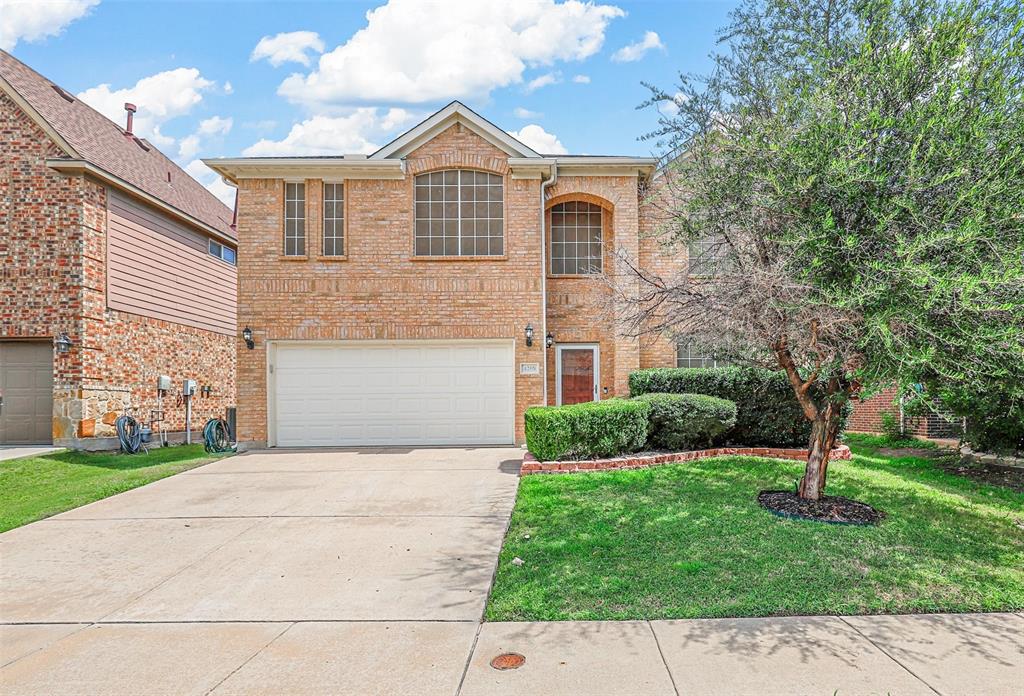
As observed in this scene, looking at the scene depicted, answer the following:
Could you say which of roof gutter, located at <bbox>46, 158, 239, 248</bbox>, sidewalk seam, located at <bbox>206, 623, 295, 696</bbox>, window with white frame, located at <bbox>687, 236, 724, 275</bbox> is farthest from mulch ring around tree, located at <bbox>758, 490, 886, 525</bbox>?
roof gutter, located at <bbox>46, 158, 239, 248</bbox>

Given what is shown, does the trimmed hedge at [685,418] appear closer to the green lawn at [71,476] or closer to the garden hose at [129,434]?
the green lawn at [71,476]

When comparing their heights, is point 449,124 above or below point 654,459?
above

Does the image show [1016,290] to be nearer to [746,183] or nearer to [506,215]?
[746,183]

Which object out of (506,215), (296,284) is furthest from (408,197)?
(296,284)

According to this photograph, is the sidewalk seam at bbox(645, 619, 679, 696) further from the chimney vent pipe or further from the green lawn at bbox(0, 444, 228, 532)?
the chimney vent pipe

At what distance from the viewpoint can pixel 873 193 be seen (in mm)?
5012

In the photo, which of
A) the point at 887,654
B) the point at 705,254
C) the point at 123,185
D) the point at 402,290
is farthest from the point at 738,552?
the point at 123,185

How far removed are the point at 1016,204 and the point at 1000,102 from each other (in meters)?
0.93

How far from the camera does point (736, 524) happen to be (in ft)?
19.7

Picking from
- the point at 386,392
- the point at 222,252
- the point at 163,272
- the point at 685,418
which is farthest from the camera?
the point at 222,252

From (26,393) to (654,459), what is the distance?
12523mm

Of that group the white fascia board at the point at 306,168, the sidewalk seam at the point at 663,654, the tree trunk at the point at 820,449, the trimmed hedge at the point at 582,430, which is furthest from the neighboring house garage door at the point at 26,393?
the tree trunk at the point at 820,449

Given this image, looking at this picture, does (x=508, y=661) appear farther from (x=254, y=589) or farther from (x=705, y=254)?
(x=705, y=254)

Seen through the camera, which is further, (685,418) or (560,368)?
(560,368)
